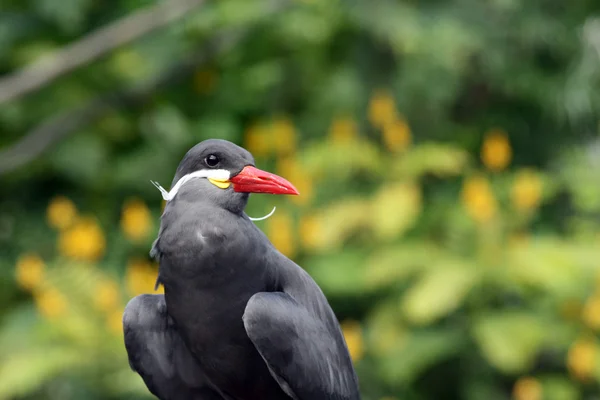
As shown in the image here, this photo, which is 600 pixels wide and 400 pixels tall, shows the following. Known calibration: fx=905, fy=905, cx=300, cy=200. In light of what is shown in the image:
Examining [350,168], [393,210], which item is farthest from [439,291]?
[350,168]

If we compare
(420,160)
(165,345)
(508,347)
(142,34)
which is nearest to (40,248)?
(142,34)

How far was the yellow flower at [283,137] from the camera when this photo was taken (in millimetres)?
6035

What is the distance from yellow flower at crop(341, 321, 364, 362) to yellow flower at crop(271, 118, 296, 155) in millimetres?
1254

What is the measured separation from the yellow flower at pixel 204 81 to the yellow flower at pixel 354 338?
1.95m

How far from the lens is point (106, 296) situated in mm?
5012

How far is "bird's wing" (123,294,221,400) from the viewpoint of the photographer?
200 cm

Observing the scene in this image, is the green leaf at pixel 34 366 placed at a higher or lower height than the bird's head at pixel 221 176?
higher

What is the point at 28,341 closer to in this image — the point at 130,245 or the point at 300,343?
the point at 130,245

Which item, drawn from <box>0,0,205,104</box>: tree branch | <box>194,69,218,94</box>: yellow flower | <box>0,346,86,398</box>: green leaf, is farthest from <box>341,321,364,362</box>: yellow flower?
<box>0,0,205,104</box>: tree branch

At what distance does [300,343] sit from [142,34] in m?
4.02

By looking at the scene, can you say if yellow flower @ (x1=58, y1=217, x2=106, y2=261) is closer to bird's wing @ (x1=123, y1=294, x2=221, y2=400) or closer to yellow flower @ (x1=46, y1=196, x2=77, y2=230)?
yellow flower @ (x1=46, y1=196, x2=77, y2=230)

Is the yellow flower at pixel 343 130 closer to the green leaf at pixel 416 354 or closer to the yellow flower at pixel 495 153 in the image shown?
the yellow flower at pixel 495 153

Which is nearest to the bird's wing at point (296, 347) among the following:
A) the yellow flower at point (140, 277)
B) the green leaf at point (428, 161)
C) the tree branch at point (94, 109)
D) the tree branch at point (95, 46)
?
the yellow flower at point (140, 277)

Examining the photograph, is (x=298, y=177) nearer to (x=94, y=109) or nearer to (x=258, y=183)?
(x=94, y=109)
